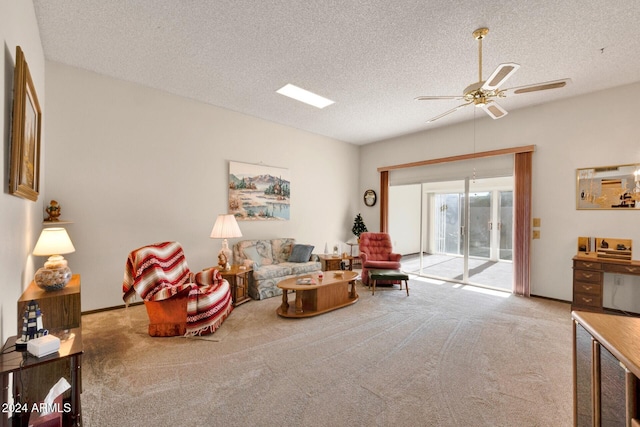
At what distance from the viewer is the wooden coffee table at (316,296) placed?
367 cm

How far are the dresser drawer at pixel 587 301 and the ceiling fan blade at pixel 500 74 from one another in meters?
3.29

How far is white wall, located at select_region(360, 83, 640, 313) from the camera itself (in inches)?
153

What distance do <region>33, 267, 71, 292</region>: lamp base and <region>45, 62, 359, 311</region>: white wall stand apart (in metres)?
1.66

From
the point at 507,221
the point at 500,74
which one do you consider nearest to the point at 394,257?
the point at 507,221

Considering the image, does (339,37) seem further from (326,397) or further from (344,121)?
(326,397)

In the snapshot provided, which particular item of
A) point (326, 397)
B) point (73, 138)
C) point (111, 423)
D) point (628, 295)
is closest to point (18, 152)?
point (111, 423)

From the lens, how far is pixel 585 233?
4.19 metres

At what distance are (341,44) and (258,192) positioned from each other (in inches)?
123

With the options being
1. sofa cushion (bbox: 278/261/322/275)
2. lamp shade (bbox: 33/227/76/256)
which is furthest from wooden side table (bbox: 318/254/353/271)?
lamp shade (bbox: 33/227/76/256)

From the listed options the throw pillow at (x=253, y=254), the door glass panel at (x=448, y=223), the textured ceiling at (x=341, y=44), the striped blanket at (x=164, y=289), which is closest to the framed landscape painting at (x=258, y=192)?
the throw pillow at (x=253, y=254)

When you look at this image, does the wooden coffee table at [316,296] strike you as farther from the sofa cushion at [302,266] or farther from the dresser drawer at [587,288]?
the dresser drawer at [587,288]

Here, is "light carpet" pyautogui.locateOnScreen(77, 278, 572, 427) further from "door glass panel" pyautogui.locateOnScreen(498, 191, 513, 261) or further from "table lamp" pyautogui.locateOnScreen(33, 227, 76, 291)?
"door glass panel" pyautogui.locateOnScreen(498, 191, 513, 261)

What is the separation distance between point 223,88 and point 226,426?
4.06 m

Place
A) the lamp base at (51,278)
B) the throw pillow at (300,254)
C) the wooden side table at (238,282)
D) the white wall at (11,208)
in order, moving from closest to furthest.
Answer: the white wall at (11,208) → the lamp base at (51,278) → the wooden side table at (238,282) → the throw pillow at (300,254)
